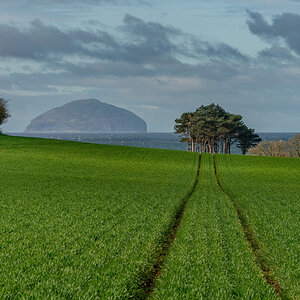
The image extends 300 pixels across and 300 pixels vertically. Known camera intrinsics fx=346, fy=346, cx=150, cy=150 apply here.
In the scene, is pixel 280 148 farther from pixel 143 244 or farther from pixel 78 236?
pixel 78 236

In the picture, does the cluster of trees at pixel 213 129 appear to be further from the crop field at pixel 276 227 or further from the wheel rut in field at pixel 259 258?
the wheel rut in field at pixel 259 258

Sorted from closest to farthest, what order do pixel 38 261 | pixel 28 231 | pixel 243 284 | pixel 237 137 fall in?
pixel 243 284, pixel 38 261, pixel 28 231, pixel 237 137

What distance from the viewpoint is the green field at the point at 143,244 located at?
950 cm

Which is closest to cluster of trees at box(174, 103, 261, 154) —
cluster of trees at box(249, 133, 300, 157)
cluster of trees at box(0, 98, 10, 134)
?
cluster of trees at box(249, 133, 300, 157)

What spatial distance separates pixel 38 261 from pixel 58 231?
161 inches

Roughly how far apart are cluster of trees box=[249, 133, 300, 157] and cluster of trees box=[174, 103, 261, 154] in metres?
5.45

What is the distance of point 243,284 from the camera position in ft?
32.9

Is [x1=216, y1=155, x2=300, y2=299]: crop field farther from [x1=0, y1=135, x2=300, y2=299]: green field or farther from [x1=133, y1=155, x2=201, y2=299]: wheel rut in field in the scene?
[x1=133, y1=155, x2=201, y2=299]: wheel rut in field

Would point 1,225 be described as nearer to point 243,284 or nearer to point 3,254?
point 3,254

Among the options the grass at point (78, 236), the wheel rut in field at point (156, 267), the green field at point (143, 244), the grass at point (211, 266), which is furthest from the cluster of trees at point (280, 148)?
the wheel rut in field at point (156, 267)

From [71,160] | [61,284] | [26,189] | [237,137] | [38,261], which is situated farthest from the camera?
[237,137]

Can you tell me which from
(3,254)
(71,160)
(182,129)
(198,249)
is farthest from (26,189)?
(182,129)

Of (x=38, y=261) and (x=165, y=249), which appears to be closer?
(x=38, y=261)

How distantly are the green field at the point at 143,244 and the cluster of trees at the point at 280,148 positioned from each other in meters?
81.7
